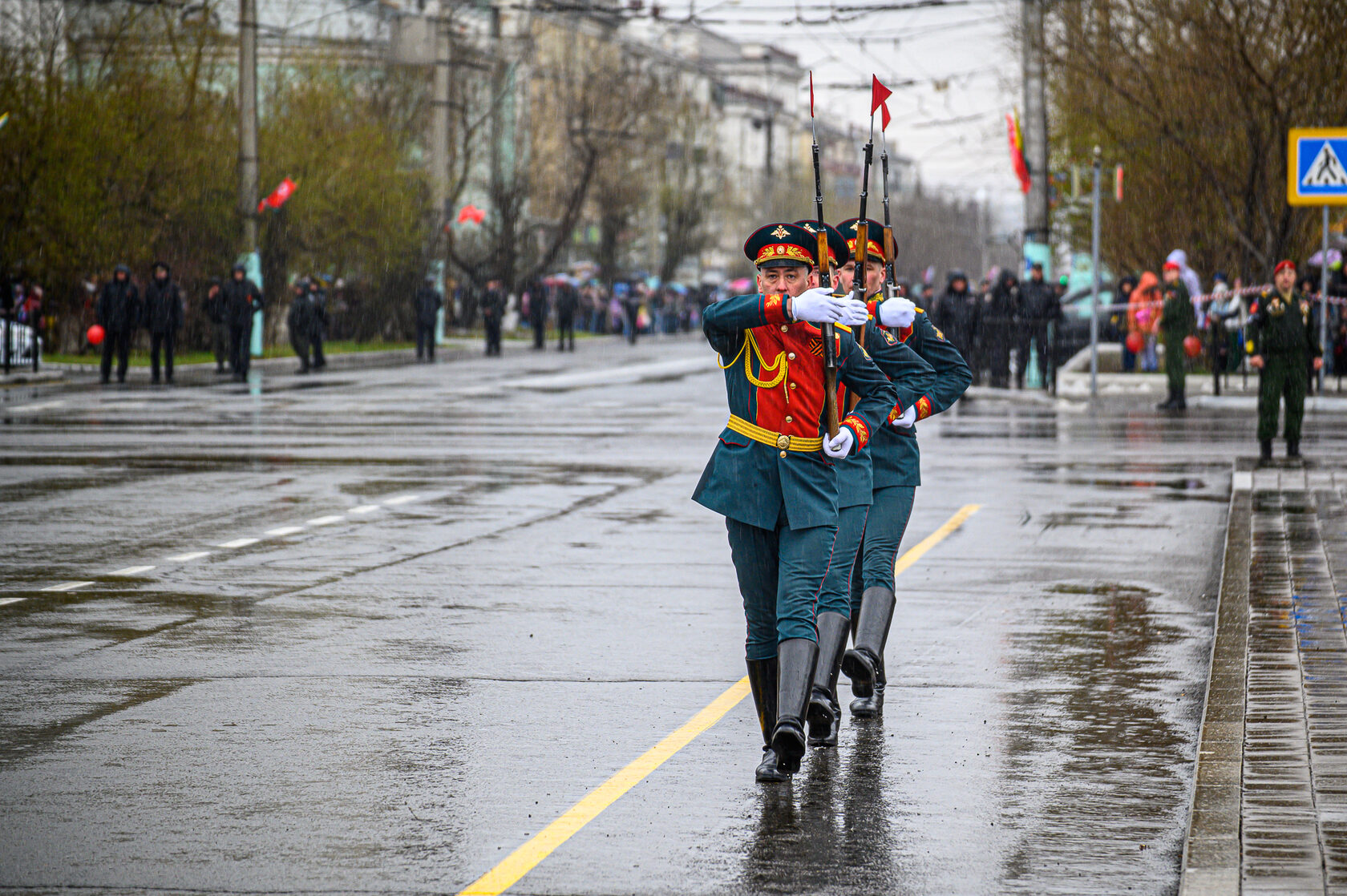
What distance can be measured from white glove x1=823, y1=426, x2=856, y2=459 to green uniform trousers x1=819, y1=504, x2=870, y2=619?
43 centimetres

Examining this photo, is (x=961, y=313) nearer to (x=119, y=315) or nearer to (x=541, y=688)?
(x=119, y=315)

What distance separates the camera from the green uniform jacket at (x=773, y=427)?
6.45 meters

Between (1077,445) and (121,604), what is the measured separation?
1279 cm

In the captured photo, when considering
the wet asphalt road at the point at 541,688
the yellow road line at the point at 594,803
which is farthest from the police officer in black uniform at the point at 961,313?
the yellow road line at the point at 594,803

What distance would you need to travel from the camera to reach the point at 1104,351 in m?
36.2

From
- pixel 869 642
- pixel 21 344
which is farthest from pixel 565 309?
pixel 869 642

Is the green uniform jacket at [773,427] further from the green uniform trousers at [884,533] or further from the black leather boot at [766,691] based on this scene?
the green uniform trousers at [884,533]

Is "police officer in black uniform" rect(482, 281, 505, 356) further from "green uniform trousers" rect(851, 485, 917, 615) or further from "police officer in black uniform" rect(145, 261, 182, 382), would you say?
"green uniform trousers" rect(851, 485, 917, 615)

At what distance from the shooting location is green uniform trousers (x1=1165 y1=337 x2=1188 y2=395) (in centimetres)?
2669

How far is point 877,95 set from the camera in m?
7.47

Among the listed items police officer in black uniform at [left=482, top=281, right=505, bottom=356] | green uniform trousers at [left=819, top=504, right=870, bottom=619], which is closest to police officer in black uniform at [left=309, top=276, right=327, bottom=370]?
police officer in black uniform at [left=482, top=281, right=505, bottom=356]

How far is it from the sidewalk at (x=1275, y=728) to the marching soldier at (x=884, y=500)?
1234 millimetres

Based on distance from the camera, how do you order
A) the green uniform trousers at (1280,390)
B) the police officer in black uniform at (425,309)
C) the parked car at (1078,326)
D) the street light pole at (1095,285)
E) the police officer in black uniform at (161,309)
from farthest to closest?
the police officer in black uniform at (425,309), the parked car at (1078,326), the police officer in black uniform at (161,309), the street light pole at (1095,285), the green uniform trousers at (1280,390)

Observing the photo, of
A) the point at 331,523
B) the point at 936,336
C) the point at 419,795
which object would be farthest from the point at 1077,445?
the point at 419,795
